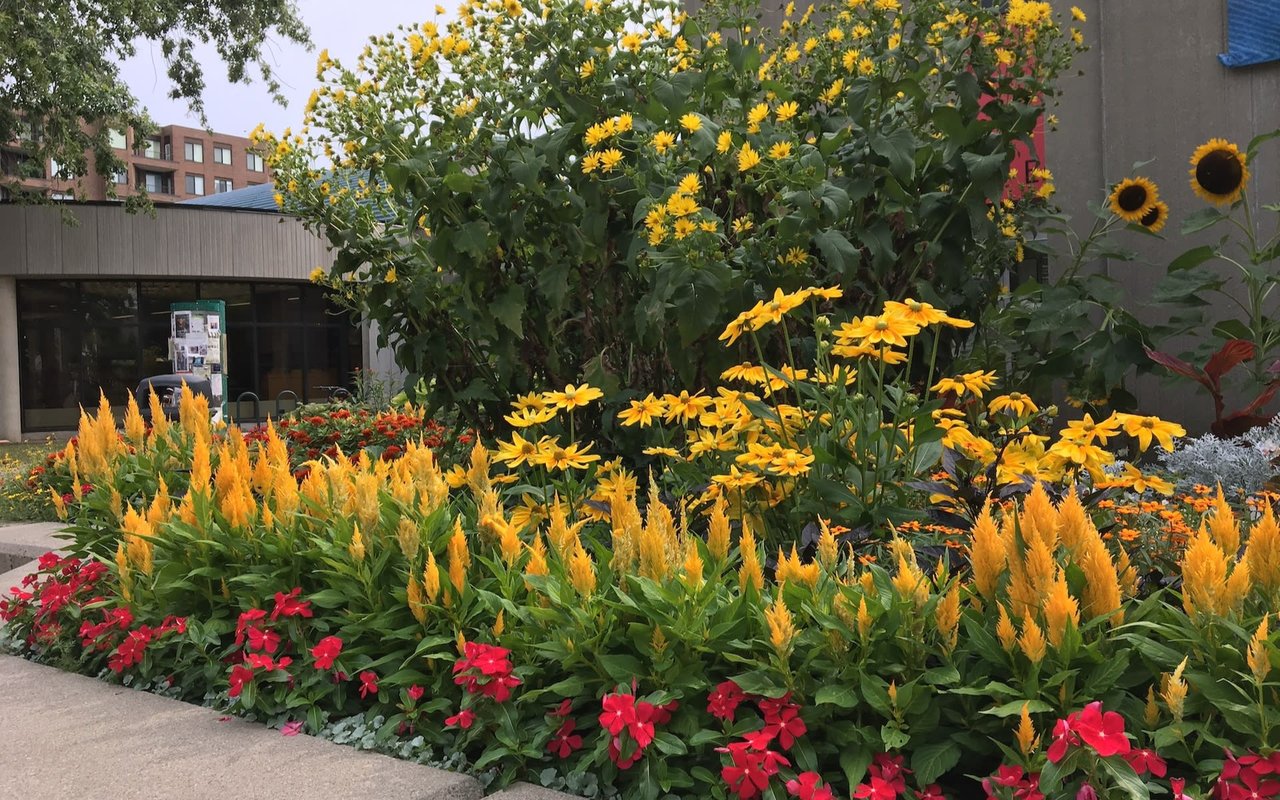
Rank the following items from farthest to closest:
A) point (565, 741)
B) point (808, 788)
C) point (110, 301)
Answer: point (110, 301), point (565, 741), point (808, 788)

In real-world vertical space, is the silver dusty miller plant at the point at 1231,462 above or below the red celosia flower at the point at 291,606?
above

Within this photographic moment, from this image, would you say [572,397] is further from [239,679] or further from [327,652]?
[239,679]

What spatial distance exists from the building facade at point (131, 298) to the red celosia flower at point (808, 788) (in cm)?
1999

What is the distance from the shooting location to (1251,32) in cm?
490

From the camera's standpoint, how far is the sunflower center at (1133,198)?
180 inches

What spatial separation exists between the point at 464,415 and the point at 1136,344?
8.67 ft

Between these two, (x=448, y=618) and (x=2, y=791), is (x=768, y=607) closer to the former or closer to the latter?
(x=448, y=618)

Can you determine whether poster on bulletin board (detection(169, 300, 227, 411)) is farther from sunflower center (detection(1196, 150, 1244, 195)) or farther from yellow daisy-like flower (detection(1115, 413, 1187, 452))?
yellow daisy-like flower (detection(1115, 413, 1187, 452))

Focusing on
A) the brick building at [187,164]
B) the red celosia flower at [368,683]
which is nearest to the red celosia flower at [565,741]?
the red celosia flower at [368,683]

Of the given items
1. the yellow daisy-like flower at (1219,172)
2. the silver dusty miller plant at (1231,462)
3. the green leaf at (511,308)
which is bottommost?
the silver dusty miller plant at (1231,462)

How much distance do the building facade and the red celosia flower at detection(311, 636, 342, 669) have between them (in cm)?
1905

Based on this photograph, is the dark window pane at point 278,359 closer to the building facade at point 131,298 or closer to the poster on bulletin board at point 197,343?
the building facade at point 131,298

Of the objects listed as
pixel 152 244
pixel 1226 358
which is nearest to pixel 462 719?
pixel 1226 358

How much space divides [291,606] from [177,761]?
18.3 inches
